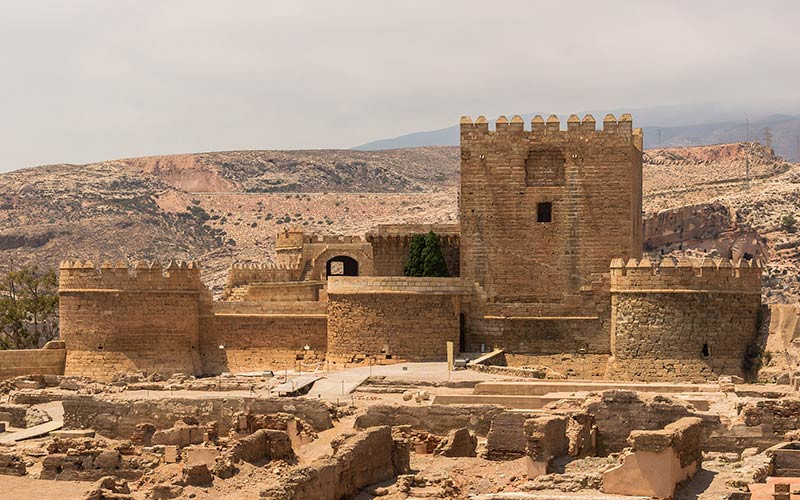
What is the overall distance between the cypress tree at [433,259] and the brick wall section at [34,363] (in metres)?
10.1

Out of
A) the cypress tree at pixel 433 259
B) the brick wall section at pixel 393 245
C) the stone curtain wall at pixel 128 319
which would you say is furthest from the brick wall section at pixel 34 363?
the cypress tree at pixel 433 259

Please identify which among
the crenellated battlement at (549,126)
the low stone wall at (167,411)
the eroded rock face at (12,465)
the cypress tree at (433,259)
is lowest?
the eroded rock face at (12,465)

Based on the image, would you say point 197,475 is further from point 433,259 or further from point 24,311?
point 24,311

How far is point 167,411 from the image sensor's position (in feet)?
110

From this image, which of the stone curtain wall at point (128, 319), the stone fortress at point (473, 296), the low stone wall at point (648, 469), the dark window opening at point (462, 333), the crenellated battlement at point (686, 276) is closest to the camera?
the low stone wall at point (648, 469)

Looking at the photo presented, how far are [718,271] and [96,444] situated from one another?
1546cm

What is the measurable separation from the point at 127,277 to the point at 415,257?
8149 millimetres

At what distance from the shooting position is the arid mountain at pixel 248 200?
79125mm

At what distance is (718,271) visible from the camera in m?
37.5

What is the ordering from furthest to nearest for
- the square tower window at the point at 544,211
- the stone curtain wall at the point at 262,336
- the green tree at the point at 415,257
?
1. the green tree at the point at 415,257
2. the square tower window at the point at 544,211
3. the stone curtain wall at the point at 262,336

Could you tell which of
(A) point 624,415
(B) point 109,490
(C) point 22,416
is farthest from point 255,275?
(A) point 624,415

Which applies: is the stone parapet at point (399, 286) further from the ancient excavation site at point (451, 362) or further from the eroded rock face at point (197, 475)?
the eroded rock face at point (197, 475)

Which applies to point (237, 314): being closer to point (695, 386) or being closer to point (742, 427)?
point (695, 386)

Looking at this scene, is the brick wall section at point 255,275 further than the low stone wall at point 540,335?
Yes
